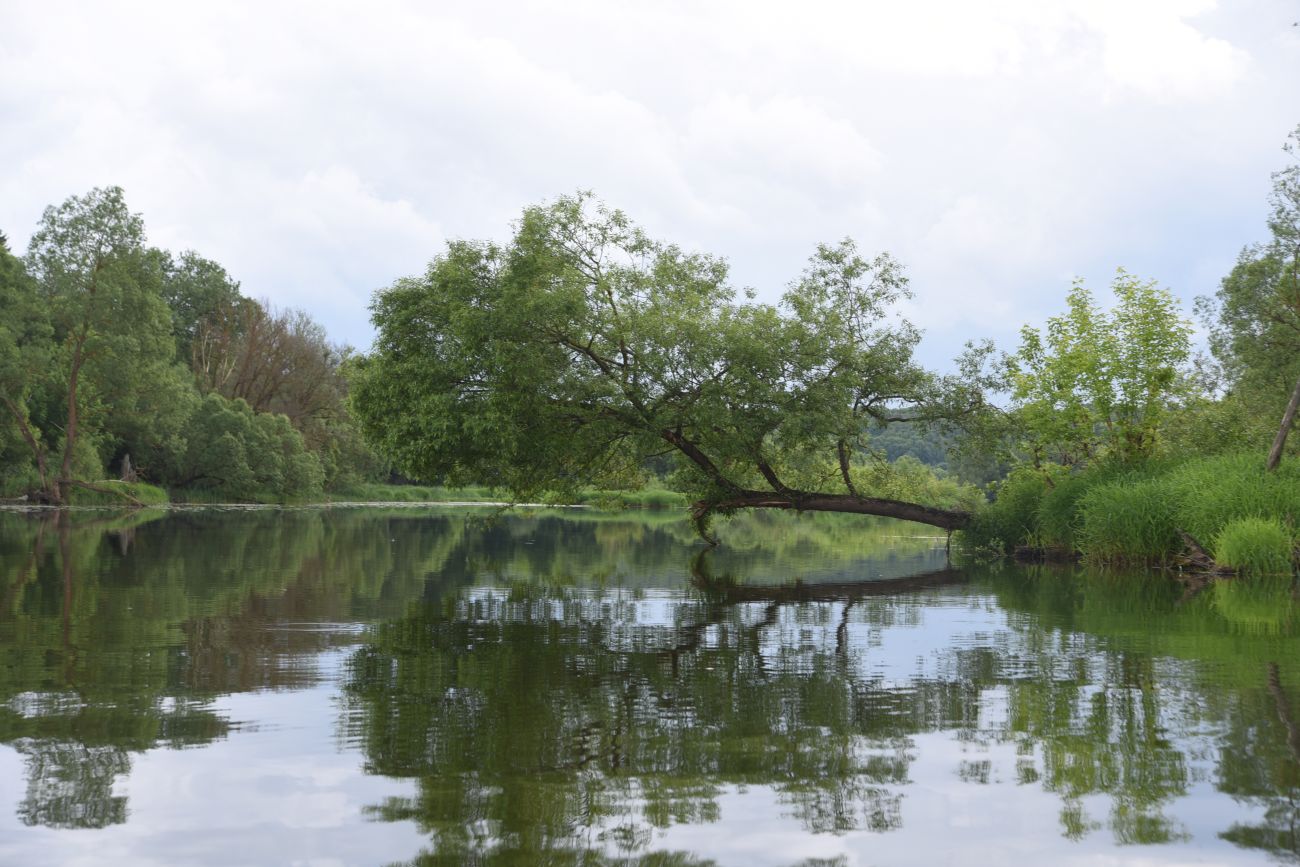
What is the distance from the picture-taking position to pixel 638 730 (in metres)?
8.20

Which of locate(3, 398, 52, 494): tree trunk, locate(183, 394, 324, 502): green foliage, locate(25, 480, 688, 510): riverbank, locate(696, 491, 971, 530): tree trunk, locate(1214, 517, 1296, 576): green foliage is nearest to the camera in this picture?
locate(1214, 517, 1296, 576): green foliage

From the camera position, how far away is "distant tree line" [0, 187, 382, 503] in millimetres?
61188

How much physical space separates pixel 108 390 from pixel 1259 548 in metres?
58.9

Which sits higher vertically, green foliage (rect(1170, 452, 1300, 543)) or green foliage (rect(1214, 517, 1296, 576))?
green foliage (rect(1170, 452, 1300, 543))

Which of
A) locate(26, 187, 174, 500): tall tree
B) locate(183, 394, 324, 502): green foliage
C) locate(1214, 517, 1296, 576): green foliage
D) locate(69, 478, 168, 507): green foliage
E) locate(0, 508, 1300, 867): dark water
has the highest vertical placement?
locate(26, 187, 174, 500): tall tree

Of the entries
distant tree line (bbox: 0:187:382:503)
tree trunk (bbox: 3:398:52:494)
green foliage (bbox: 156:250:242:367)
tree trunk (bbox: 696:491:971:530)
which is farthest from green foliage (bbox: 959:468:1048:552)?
green foliage (bbox: 156:250:242:367)

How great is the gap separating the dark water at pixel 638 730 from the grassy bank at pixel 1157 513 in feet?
22.4

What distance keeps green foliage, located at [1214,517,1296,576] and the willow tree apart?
30.1 ft

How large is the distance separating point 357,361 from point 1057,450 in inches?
858

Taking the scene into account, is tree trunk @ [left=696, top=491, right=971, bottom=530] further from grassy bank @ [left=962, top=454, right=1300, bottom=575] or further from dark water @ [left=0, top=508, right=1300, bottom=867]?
dark water @ [left=0, top=508, right=1300, bottom=867]

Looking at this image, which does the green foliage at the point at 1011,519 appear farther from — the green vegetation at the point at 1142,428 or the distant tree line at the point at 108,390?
the distant tree line at the point at 108,390

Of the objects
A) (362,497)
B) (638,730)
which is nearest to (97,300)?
(362,497)

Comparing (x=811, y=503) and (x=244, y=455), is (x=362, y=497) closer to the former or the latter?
(x=244, y=455)

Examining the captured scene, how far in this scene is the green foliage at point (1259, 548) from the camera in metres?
24.8
